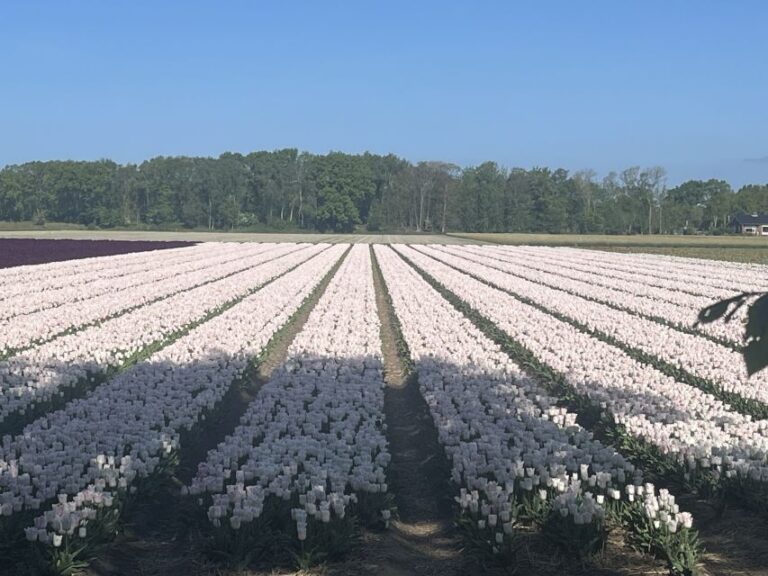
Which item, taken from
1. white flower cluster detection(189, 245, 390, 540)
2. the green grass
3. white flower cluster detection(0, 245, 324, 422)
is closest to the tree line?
the green grass

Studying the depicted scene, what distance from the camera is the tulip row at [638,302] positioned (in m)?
16.0

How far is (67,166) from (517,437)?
444 feet

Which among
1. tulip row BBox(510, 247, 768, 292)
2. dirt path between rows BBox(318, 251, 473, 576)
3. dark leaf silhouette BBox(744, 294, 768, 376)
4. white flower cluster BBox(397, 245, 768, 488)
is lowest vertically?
dirt path between rows BBox(318, 251, 473, 576)

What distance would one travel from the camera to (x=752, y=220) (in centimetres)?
12825

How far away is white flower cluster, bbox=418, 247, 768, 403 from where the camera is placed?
11.0 metres

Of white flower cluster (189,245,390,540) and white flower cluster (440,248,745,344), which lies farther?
white flower cluster (440,248,745,344)

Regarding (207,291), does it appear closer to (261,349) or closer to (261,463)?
(261,349)

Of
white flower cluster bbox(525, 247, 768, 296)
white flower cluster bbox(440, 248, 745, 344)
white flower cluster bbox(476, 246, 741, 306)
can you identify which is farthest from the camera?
white flower cluster bbox(525, 247, 768, 296)

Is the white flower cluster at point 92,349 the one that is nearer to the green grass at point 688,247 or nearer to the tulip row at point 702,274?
the tulip row at point 702,274

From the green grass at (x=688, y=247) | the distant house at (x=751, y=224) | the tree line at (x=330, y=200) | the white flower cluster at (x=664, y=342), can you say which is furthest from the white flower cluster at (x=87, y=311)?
the distant house at (x=751, y=224)

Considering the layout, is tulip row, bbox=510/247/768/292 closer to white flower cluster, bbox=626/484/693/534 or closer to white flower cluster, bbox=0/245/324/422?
white flower cluster, bbox=0/245/324/422

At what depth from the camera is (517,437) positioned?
7.97 metres

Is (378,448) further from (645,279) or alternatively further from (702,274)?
(702,274)

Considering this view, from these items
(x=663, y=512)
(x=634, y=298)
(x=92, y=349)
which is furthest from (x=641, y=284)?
(x=663, y=512)
